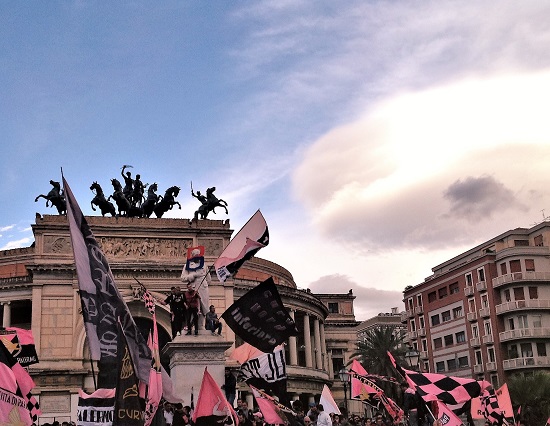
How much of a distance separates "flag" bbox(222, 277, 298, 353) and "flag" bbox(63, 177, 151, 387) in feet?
15.0

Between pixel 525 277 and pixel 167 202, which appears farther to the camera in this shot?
pixel 525 277

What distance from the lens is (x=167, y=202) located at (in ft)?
184

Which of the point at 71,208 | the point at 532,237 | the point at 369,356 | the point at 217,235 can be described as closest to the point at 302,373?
the point at 369,356

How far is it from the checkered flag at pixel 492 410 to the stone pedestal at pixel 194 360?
Result: 677 cm

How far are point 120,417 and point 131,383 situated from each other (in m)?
0.39

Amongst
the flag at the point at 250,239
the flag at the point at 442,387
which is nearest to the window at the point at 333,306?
the flag at the point at 442,387

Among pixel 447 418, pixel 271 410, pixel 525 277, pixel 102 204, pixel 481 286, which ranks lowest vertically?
pixel 447 418

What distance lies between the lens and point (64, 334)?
49312 mm

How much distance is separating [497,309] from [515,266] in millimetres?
4001

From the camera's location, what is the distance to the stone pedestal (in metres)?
19.0

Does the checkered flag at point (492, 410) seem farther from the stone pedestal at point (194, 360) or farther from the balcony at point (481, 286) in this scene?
the balcony at point (481, 286)

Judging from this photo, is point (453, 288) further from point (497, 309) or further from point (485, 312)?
point (497, 309)

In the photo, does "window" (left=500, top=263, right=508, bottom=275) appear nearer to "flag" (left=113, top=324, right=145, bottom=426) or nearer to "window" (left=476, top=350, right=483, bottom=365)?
"window" (left=476, top=350, right=483, bottom=365)

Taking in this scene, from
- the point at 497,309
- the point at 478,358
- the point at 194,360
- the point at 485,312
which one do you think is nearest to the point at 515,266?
the point at 497,309
